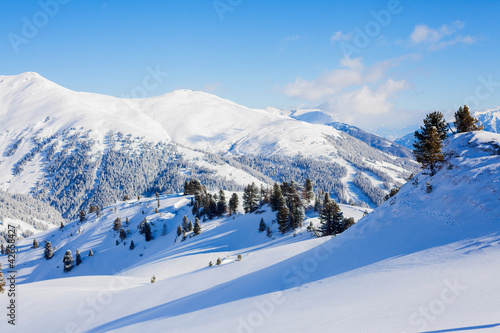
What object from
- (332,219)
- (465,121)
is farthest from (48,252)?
(465,121)

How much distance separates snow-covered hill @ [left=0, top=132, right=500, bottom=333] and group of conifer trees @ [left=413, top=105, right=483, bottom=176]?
1.33 m

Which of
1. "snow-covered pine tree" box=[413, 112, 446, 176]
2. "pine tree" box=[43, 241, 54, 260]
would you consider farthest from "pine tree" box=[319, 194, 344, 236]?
"pine tree" box=[43, 241, 54, 260]

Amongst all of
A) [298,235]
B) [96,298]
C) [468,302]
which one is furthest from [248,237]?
[468,302]

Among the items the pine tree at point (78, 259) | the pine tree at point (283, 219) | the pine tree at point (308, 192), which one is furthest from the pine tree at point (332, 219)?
the pine tree at point (78, 259)

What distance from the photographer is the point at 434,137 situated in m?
23.8

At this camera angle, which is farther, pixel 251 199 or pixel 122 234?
pixel 122 234

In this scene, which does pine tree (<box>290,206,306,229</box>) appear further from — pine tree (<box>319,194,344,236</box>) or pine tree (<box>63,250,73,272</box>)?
pine tree (<box>63,250,73,272</box>)

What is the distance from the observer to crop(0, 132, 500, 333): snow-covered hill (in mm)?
10758

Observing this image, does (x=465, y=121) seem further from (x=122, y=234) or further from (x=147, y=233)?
(x=122, y=234)

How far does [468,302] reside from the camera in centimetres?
1009

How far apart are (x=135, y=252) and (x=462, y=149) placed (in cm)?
9104

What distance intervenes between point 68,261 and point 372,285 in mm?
105549

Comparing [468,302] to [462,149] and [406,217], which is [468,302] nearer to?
[406,217]

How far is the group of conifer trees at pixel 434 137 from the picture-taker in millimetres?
24094
